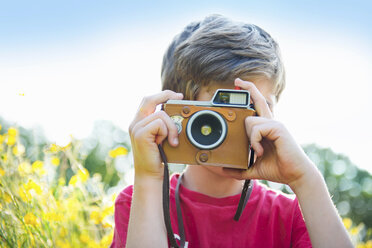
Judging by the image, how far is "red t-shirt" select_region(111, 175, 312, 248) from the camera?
1.69 meters

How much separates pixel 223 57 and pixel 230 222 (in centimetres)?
80

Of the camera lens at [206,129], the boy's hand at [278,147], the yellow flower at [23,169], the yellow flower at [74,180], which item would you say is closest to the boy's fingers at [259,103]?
the boy's hand at [278,147]

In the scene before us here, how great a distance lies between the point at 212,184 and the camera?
184 centimetres

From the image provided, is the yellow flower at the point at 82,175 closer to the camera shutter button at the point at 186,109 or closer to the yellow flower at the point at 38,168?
the yellow flower at the point at 38,168

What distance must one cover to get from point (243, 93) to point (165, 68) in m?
0.67

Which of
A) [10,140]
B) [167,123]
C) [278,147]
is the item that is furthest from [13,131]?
[278,147]

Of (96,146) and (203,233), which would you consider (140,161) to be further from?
(96,146)

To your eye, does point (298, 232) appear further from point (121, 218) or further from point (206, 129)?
point (121, 218)

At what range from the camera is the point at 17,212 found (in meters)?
1.76

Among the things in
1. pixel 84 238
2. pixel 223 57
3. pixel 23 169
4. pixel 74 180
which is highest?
pixel 223 57

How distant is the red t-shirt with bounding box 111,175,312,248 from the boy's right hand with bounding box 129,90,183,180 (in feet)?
1.04

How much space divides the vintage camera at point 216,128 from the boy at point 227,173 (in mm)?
43

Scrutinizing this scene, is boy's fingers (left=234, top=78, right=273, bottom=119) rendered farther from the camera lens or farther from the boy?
the camera lens

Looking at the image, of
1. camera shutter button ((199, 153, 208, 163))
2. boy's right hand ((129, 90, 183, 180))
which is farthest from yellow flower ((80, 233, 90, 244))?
camera shutter button ((199, 153, 208, 163))
